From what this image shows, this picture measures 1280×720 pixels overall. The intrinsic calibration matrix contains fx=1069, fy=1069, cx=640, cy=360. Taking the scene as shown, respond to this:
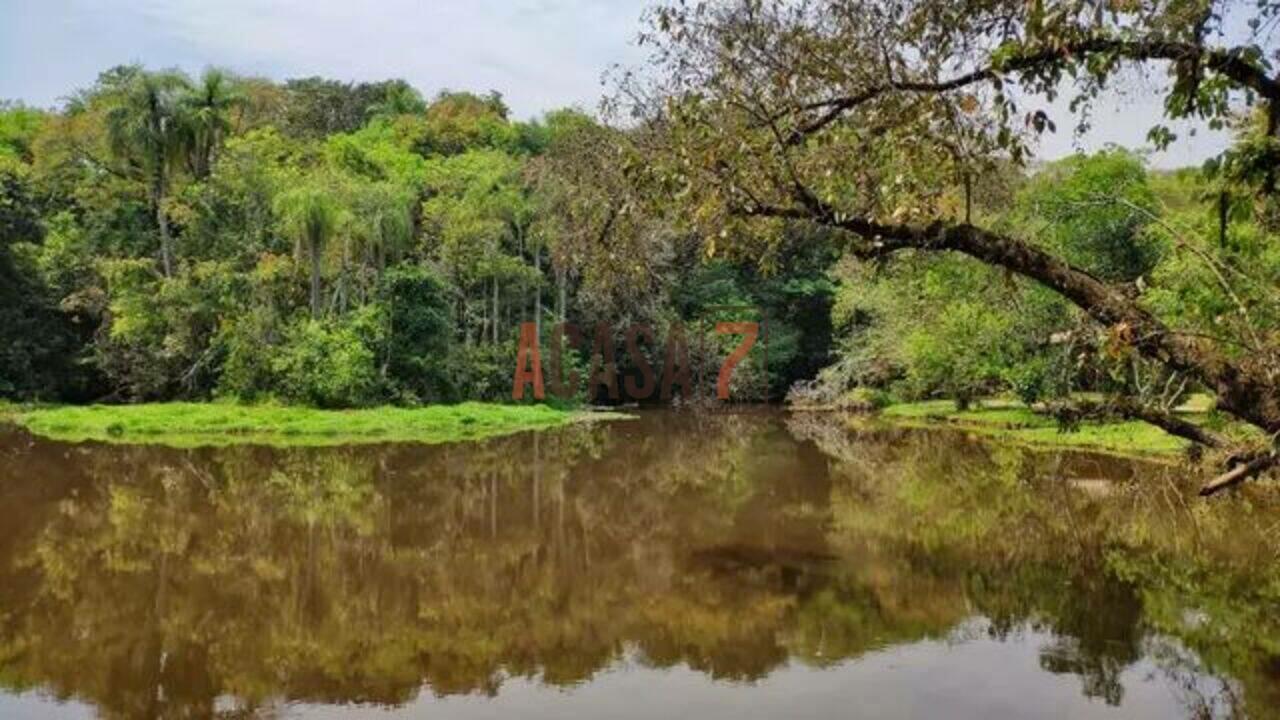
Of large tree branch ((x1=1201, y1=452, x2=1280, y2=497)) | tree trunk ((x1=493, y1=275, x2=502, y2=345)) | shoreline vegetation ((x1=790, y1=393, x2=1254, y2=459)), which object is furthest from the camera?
tree trunk ((x1=493, y1=275, x2=502, y2=345))

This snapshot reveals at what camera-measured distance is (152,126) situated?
107ft

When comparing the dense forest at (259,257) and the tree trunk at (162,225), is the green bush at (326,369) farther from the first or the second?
the tree trunk at (162,225)

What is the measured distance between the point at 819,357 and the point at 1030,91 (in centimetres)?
3947

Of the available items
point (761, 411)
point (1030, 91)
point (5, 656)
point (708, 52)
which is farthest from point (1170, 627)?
point (761, 411)

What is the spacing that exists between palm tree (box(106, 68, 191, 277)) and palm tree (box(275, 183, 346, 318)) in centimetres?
486

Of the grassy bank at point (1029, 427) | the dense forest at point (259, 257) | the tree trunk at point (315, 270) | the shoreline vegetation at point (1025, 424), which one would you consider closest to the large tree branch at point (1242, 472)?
the shoreline vegetation at point (1025, 424)

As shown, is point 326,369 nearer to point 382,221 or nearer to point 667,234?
point 382,221

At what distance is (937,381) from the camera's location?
33.2m

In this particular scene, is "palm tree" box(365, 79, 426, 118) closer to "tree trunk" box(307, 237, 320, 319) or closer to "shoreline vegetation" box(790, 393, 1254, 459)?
"tree trunk" box(307, 237, 320, 319)

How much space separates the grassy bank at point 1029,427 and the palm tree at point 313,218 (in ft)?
58.6

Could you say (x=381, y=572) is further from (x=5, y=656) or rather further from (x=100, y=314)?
(x=100, y=314)

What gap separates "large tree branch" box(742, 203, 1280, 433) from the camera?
5.84 m

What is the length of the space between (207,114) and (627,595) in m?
27.7

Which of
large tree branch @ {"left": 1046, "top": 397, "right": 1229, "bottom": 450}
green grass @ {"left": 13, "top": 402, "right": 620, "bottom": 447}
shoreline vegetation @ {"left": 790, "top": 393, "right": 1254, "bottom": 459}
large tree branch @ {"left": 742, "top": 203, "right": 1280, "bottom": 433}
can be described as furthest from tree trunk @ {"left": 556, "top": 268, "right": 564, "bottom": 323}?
large tree branch @ {"left": 742, "top": 203, "right": 1280, "bottom": 433}
